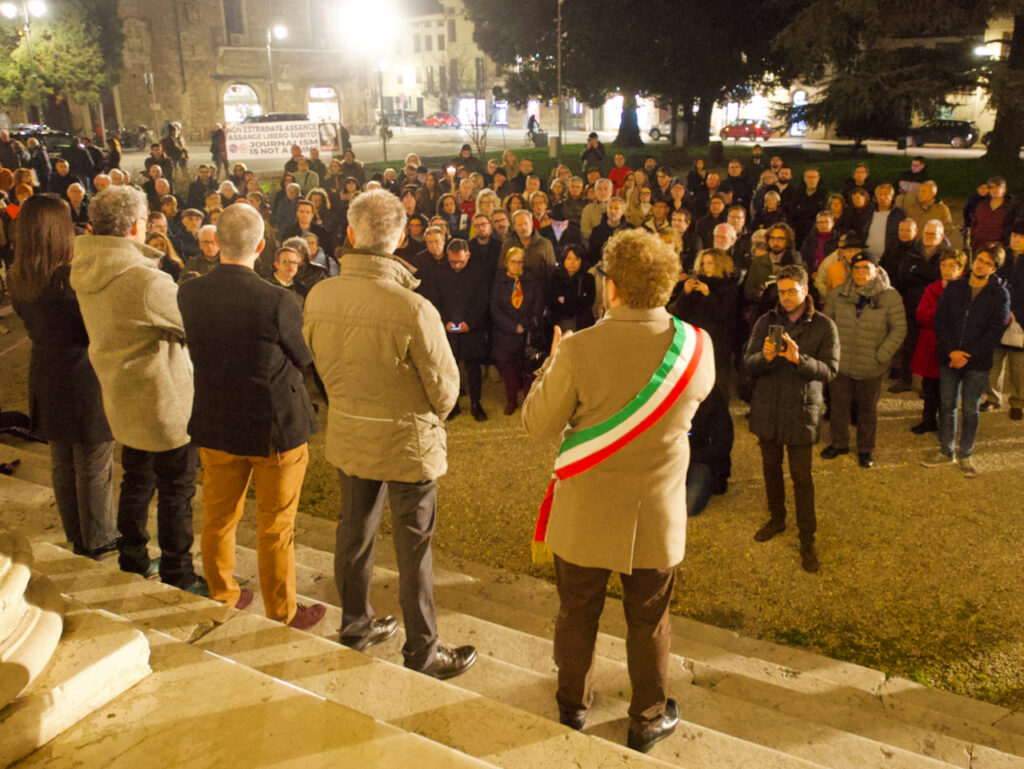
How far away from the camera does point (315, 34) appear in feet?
153

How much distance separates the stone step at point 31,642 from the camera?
2.24 meters

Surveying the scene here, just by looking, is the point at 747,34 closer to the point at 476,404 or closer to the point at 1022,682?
the point at 476,404

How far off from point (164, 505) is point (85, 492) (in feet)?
2.00

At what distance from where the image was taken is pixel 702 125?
2830cm

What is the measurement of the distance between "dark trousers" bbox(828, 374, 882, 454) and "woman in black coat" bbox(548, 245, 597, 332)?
234 centimetres

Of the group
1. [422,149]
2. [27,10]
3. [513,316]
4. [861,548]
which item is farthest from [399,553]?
[27,10]

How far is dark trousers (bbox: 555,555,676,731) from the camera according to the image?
2.89 metres

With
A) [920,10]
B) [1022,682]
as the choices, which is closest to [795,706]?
[1022,682]

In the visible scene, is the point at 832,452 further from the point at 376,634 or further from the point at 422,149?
the point at 422,149

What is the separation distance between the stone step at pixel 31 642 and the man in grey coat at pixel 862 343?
18.0ft

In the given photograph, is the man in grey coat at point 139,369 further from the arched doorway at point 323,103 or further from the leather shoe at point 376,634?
the arched doorway at point 323,103

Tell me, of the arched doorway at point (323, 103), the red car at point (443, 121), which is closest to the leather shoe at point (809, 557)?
the arched doorway at point (323, 103)

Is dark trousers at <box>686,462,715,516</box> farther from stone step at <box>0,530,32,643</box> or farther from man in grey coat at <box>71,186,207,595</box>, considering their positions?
stone step at <box>0,530,32,643</box>

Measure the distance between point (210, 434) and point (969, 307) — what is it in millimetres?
5426
